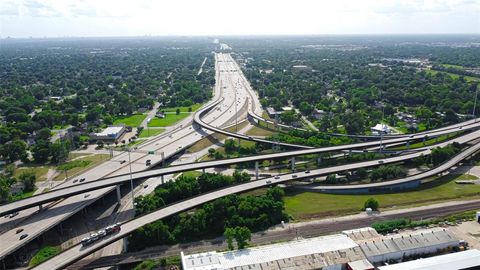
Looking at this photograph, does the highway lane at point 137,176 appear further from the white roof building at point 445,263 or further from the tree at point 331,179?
the white roof building at point 445,263

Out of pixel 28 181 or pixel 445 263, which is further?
pixel 28 181

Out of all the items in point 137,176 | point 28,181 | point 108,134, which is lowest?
point 28,181

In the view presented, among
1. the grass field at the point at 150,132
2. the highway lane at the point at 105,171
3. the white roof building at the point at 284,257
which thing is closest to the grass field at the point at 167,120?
the highway lane at the point at 105,171

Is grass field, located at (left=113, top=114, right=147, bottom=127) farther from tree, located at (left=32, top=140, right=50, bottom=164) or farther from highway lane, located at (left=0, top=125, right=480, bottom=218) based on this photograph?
highway lane, located at (left=0, top=125, right=480, bottom=218)

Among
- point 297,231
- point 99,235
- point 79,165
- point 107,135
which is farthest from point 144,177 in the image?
point 107,135

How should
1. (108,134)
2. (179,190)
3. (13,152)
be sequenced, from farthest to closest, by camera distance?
(108,134) < (13,152) < (179,190)

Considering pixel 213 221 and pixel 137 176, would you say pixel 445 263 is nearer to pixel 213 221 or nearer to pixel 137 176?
pixel 213 221
